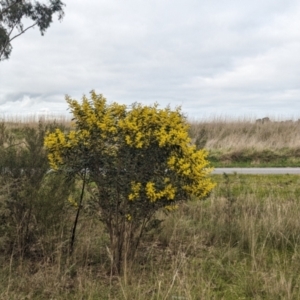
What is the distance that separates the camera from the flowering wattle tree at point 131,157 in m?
4.57

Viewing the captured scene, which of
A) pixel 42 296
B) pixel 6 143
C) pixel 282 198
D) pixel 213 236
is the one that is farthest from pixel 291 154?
pixel 42 296

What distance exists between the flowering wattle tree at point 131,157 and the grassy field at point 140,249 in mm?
491

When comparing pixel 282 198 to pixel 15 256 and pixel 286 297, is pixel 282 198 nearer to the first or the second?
pixel 286 297

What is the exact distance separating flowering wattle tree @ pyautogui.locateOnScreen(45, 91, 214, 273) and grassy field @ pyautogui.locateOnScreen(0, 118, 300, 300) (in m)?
0.49

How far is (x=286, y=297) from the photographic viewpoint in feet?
13.6

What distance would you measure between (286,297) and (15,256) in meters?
3.13

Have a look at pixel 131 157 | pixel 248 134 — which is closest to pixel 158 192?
pixel 131 157

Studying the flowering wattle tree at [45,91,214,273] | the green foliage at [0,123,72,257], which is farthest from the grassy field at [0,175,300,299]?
the flowering wattle tree at [45,91,214,273]

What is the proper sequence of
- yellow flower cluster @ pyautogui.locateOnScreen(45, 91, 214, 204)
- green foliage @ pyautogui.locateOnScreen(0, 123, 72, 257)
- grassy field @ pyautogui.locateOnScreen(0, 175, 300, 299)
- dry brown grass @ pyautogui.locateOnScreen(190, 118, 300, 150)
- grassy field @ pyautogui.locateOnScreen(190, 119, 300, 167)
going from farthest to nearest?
1. dry brown grass @ pyautogui.locateOnScreen(190, 118, 300, 150)
2. grassy field @ pyautogui.locateOnScreen(190, 119, 300, 167)
3. green foliage @ pyautogui.locateOnScreen(0, 123, 72, 257)
4. yellow flower cluster @ pyautogui.locateOnScreen(45, 91, 214, 204)
5. grassy field @ pyautogui.locateOnScreen(0, 175, 300, 299)

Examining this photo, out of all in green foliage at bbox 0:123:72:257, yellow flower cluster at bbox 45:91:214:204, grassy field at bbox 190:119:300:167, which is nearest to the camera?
yellow flower cluster at bbox 45:91:214:204

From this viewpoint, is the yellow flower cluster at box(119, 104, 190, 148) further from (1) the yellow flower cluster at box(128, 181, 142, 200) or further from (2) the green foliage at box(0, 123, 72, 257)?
(2) the green foliage at box(0, 123, 72, 257)

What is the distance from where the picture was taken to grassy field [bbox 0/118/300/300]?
4418 millimetres

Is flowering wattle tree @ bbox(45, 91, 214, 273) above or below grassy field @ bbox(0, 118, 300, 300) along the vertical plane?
above

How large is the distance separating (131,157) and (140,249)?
5.12ft
